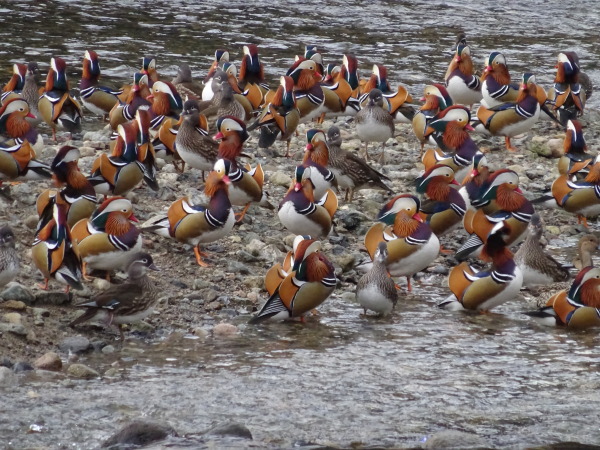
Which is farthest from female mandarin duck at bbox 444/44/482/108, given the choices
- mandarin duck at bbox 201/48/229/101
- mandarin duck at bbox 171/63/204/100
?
mandarin duck at bbox 171/63/204/100

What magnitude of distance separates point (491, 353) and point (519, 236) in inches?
102

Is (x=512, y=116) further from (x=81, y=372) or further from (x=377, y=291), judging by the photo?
(x=81, y=372)

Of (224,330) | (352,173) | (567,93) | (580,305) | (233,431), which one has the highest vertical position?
(567,93)

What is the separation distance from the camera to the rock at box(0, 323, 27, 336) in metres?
6.80

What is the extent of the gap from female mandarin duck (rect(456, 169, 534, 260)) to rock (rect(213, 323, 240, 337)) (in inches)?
102

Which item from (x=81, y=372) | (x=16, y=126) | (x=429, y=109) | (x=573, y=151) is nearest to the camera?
(x=81, y=372)

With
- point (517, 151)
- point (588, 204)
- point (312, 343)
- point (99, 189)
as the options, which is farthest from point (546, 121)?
point (312, 343)

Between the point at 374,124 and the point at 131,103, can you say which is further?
the point at 131,103

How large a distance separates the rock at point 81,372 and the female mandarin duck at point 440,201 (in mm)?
3684

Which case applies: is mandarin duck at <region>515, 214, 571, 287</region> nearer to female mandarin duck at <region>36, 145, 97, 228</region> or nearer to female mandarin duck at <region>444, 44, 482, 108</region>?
female mandarin duck at <region>36, 145, 97, 228</region>

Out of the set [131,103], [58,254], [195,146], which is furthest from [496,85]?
[58,254]

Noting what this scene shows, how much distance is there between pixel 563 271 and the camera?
879 centimetres

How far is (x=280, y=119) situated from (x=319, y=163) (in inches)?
53.0

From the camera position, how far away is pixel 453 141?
11.1m
